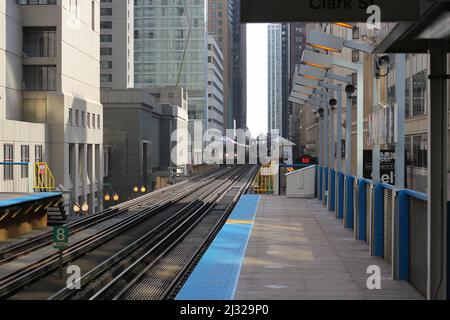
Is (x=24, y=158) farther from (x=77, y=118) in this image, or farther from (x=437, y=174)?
(x=437, y=174)

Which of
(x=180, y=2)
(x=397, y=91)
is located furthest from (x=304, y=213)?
(x=180, y=2)

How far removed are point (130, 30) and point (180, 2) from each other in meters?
33.9

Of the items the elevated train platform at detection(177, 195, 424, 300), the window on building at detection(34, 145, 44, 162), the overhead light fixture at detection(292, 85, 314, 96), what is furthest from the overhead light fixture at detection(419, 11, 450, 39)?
the window on building at detection(34, 145, 44, 162)

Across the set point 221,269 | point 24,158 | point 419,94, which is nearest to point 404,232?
point 221,269

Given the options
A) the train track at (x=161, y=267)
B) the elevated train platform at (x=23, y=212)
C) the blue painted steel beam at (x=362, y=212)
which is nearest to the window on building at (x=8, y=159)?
the elevated train platform at (x=23, y=212)

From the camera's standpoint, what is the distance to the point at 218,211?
34844mm

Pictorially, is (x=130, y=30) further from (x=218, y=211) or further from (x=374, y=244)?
(x=374, y=244)

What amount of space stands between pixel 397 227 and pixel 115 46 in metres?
106

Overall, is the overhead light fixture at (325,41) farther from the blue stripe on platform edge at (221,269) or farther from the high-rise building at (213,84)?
the high-rise building at (213,84)

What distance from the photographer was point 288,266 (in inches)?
468

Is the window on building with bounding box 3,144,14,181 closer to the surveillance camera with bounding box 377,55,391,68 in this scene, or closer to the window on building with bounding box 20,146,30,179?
the window on building with bounding box 20,146,30,179

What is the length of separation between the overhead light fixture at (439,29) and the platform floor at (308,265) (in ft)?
12.1

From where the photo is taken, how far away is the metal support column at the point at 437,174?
7762 millimetres

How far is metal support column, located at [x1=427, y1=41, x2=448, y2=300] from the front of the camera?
7.76 meters
